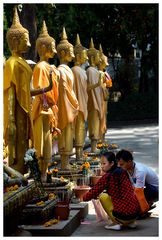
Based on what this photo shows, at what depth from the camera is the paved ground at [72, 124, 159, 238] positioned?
22.3ft

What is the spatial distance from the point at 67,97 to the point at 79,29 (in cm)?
1564

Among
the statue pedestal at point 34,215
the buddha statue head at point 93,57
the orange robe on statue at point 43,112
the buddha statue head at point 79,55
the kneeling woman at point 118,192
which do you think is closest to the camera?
the statue pedestal at point 34,215

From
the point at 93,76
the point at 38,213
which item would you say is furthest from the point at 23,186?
the point at 93,76

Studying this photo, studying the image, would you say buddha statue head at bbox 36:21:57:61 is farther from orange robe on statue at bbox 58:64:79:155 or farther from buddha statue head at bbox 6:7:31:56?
buddha statue head at bbox 6:7:31:56

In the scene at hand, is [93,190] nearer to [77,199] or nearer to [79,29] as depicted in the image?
[77,199]

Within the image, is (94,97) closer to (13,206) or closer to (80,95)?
(80,95)

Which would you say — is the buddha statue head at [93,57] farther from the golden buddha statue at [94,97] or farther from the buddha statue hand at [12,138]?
the buddha statue hand at [12,138]

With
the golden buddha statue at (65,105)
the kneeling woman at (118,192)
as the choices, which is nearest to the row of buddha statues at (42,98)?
the golden buddha statue at (65,105)

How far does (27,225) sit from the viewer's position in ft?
21.6

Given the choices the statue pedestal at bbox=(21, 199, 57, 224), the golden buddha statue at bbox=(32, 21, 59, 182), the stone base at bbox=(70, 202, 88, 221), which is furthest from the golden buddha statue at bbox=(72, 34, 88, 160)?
the statue pedestal at bbox=(21, 199, 57, 224)

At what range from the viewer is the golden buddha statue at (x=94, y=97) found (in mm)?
11781

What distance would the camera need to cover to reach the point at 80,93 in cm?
1065

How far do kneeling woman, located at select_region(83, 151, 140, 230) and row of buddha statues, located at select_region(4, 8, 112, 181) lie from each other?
1.02 m

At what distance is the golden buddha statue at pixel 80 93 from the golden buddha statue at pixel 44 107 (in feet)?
6.53
